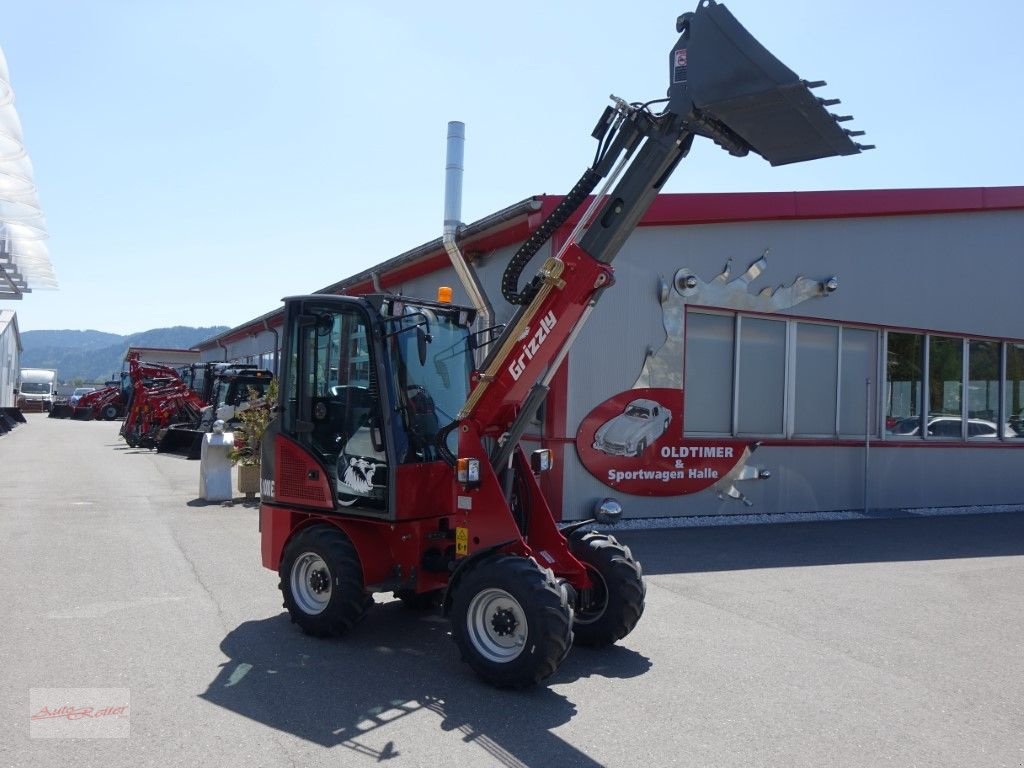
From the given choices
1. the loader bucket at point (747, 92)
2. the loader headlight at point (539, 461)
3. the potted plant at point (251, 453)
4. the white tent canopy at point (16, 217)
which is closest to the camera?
the loader bucket at point (747, 92)

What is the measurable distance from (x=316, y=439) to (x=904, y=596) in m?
5.56

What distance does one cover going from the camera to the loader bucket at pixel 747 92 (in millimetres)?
4852

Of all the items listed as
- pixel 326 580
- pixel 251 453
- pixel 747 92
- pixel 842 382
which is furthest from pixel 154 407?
pixel 747 92

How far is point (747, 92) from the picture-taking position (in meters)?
4.95

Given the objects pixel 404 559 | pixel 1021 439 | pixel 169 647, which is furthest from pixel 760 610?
pixel 1021 439

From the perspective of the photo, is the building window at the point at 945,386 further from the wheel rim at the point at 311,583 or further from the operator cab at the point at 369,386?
the wheel rim at the point at 311,583

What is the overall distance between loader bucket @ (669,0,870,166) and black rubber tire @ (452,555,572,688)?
9.30 feet

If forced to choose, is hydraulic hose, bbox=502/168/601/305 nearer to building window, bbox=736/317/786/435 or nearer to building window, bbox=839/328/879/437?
building window, bbox=736/317/786/435

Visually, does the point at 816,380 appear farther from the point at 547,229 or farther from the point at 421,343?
the point at 421,343

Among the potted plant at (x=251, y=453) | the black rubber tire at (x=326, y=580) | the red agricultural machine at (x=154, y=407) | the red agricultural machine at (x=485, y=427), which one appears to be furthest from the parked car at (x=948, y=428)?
the red agricultural machine at (x=154, y=407)

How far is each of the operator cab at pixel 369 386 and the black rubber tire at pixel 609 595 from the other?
1295 mm

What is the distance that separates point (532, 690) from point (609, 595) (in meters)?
1.00

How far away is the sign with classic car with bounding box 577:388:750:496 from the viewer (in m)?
12.0

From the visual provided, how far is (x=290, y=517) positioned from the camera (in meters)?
6.88
